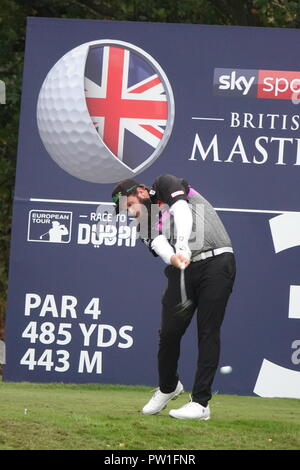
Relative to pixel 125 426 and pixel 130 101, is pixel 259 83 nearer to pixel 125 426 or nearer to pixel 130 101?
pixel 130 101

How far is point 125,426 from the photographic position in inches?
305

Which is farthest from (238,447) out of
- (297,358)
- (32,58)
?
(32,58)

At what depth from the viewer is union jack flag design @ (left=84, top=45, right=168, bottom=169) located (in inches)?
405

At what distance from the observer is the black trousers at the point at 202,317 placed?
8.07 meters

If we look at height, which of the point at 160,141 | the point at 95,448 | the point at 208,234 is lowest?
the point at 95,448

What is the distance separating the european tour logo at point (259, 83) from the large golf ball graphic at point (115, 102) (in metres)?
0.49

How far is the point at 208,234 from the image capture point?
8.20 meters

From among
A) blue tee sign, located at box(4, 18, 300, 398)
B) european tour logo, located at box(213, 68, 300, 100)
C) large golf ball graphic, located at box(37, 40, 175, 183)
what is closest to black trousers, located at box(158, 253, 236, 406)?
blue tee sign, located at box(4, 18, 300, 398)

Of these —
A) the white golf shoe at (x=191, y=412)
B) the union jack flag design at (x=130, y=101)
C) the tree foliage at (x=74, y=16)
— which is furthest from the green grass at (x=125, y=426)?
the tree foliage at (x=74, y=16)

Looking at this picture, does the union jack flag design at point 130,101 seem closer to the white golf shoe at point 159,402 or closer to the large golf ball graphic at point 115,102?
the large golf ball graphic at point 115,102

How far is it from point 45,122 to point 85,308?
1.70 m

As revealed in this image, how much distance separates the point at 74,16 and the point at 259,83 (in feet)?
16.3

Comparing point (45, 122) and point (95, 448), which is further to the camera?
point (45, 122)
